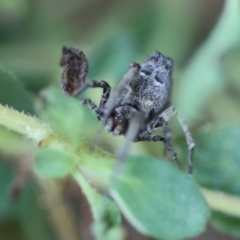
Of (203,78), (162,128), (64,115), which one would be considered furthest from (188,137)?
(203,78)

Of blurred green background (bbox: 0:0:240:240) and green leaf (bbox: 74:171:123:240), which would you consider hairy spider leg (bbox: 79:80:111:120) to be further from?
green leaf (bbox: 74:171:123:240)

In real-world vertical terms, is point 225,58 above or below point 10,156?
above

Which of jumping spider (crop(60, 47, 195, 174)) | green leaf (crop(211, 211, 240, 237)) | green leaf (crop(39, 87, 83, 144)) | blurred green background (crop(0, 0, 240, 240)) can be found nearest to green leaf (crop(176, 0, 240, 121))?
blurred green background (crop(0, 0, 240, 240))

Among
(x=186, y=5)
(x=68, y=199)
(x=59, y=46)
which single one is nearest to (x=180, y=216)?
(x=68, y=199)

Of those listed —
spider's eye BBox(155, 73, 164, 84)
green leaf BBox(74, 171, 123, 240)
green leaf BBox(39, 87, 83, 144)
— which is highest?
spider's eye BBox(155, 73, 164, 84)

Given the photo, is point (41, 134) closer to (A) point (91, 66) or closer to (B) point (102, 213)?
(B) point (102, 213)

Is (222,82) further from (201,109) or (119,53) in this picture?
(119,53)

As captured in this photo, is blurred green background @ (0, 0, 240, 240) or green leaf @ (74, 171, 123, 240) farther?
blurred green background @ (0, 0, 240, 240)
